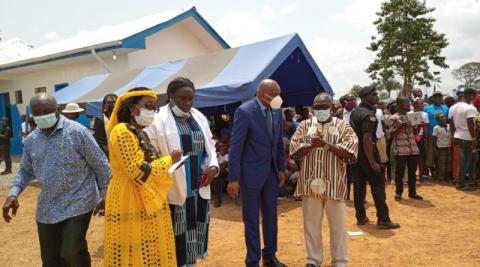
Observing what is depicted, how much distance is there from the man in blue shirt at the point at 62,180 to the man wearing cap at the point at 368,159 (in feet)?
10.6

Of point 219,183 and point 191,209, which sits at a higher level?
point 191,209

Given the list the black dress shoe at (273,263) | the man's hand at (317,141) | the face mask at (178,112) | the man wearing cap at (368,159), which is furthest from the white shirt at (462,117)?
the face mask at (178,112)

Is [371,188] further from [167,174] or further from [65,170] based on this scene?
[65,170]

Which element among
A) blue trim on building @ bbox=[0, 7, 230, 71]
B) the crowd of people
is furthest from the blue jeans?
blue trim on building @ bbox=[0, 7, 230, 71]

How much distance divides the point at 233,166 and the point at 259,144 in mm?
331

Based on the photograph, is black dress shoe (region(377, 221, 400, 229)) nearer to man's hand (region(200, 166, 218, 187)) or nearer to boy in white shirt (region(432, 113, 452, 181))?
man's hand (region(200, 166, 218, 187))

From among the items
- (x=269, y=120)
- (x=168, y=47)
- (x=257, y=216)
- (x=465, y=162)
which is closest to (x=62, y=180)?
(x=257, y=216)

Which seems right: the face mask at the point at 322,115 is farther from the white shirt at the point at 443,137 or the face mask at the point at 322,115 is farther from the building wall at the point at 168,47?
the building wall at the point at 168,47

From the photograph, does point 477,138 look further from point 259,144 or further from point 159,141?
point 159,141

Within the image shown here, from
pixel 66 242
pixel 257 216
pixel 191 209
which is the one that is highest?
pixel 191 209

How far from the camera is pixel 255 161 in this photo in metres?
4.11

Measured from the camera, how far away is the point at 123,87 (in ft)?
32.4

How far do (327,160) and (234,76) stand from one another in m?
3.57

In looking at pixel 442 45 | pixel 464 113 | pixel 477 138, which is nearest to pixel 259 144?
pixel 464 113
